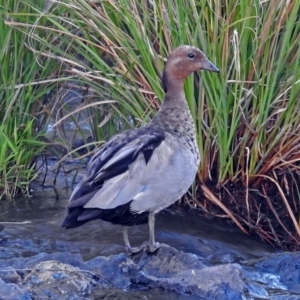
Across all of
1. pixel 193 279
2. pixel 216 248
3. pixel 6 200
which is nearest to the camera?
pixel 193 279

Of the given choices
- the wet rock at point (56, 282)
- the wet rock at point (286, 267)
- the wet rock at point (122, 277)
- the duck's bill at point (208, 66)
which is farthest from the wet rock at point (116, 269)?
the duck's bill at point (208, 66)

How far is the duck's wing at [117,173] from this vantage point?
16.6 feet

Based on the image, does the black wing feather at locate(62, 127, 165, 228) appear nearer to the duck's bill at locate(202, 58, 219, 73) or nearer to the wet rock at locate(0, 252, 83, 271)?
the wet rock at locate(0, 252, 83, 271)

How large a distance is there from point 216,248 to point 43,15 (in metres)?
1.79

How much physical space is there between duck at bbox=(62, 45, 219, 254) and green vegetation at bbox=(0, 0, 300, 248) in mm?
565

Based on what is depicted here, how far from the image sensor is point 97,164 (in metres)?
5.22

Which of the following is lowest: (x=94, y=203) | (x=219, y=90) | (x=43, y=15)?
(x=94, y=203)

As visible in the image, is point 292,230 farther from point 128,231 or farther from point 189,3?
point 189,3

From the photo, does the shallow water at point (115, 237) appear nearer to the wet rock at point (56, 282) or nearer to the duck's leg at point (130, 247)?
the duck's leg at point (130, 247)

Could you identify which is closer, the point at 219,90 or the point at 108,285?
the point at 108,285

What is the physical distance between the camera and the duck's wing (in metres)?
5.05

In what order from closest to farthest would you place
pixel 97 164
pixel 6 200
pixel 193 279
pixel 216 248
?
pixel 193 279, pixel 97 164, pixel 216 248, pixel 6 200

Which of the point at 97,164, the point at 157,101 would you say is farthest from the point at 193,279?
the point at 157,101

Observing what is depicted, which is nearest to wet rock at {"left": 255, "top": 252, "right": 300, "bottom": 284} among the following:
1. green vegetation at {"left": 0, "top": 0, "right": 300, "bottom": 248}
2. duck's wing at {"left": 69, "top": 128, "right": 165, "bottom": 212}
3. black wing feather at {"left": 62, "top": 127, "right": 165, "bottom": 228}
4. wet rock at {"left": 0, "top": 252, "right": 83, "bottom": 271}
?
green vegetation at {"left": 0, "top": 0, "right": 300, "bottom": 248}
